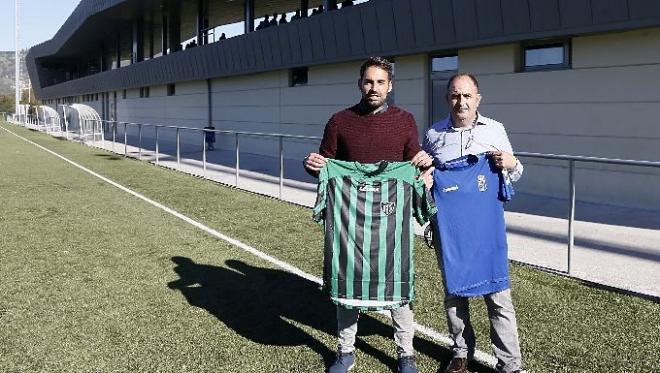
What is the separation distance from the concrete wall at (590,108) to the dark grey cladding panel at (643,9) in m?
0.88

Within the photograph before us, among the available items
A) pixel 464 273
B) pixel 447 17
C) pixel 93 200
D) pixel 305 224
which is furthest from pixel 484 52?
pixel 464 273

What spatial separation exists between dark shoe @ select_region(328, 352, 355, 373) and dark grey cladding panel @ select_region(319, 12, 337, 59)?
14118 mm

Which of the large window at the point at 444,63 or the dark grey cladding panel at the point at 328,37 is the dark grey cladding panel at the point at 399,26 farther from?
the dark grey cladding panel at the point at 328,37

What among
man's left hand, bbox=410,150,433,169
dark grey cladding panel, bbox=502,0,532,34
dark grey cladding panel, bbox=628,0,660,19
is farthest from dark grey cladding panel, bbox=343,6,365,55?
man's left hand, bbox=410,150,433,169

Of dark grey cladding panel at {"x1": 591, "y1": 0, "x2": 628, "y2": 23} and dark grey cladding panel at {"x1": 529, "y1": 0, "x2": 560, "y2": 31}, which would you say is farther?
dark grey cladding panel at {"x1": 529, "y1": 0, "x2": 560, "y2": 31}

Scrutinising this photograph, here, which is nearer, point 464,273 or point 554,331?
point 464,273

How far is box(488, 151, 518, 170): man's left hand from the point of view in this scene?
3.36m

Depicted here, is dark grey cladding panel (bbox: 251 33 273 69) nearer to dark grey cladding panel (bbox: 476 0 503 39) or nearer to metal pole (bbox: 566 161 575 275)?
dark grey cladding panel (bbox: 476 0 503 39)

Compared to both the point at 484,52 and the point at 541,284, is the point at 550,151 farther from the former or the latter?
the point at 541,284

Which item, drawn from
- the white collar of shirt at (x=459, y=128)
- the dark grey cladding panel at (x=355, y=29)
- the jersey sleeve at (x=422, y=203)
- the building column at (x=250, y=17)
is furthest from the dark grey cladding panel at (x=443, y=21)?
the building column at (x=250, y=17)

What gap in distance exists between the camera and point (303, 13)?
23672mm

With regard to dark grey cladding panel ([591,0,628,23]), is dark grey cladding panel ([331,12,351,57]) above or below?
above

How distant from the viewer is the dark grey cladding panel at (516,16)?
11016mm

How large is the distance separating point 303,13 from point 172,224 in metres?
16.5
